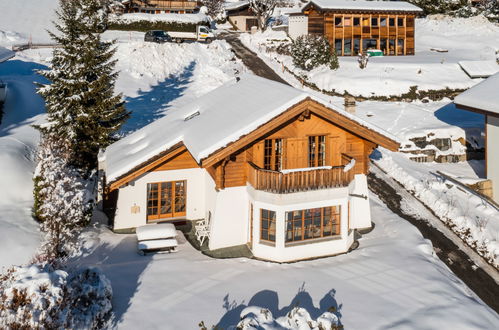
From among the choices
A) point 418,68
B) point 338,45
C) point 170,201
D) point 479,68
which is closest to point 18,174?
point 170,201

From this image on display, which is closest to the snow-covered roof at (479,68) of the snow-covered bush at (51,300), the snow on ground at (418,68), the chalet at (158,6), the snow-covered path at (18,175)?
the snow on ground at (418,68)

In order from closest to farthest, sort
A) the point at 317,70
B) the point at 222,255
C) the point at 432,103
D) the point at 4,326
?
the point at 4,326 → the point at 222,255 → the point at 432,103 → the point at 317,70

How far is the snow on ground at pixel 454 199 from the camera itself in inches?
797

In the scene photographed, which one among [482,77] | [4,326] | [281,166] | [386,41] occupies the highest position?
[386,41]

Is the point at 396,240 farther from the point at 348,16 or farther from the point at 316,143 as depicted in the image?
the point at 348,16

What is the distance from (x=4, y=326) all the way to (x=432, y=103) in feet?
124

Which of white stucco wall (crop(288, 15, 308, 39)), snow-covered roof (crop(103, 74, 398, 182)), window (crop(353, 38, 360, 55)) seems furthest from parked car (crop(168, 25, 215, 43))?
snow-covered roof (crop(103, 74, 398, 182))

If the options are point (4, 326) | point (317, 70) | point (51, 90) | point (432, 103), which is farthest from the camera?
point (317, 70)

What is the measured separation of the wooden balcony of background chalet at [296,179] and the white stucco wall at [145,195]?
347 centimetres

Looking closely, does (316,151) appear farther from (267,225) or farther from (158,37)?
(158,37)

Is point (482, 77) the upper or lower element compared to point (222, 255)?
upper

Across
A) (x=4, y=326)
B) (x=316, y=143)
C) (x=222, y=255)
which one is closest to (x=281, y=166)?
(x=316, y=143)

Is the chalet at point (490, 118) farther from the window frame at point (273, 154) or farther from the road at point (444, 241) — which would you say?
the window frame at point (273, 154)

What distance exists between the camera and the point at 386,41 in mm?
51562
